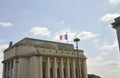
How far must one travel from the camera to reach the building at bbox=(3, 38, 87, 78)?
67.8 meters

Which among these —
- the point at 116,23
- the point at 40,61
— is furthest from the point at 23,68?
the point at 116,23

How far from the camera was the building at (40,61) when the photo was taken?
6781 cm

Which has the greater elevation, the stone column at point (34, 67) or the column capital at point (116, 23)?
the column capital at point (116, 23)

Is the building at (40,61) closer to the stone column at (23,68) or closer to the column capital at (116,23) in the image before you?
the stone column at (23,68)

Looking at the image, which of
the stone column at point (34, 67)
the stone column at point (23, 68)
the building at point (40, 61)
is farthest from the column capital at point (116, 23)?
the stone column at point (23, 68)

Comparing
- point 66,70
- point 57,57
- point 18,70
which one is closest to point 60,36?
point 57,57

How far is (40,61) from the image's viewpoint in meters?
67.2

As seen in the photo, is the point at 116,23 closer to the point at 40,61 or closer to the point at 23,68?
the point at 40,61

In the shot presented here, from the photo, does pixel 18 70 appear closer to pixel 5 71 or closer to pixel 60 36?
pixel 5 71

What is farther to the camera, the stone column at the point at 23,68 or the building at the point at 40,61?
the stone column at the point at 23,68

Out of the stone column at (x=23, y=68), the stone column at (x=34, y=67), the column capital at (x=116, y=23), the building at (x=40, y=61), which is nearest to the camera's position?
the column capital at (x=116, y=23)

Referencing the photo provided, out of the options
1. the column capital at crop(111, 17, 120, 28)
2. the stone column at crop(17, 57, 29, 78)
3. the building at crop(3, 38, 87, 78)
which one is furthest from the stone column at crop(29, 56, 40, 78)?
the column capital at crop(111, 17, 120, 28)

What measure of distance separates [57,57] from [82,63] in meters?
11.5

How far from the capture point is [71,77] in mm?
73688
